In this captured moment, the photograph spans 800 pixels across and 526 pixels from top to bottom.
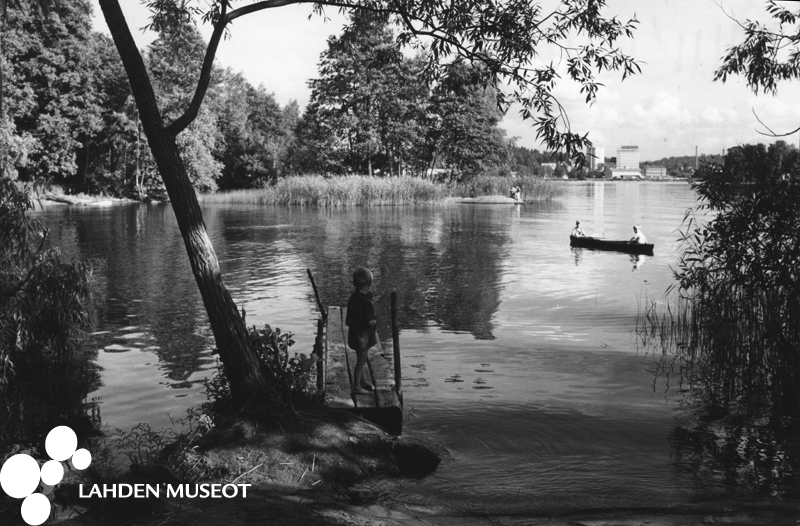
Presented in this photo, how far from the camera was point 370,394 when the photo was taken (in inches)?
407

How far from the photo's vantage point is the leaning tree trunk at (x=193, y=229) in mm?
8875

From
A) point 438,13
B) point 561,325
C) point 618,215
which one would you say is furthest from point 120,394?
point 618,215

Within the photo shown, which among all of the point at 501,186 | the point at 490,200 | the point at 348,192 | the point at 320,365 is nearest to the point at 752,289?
the point at 320,365

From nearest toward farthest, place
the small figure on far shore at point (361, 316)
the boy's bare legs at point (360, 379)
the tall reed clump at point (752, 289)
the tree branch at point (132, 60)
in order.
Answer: the tree branch at point (132, 60)
the small figure on far shore at point (361, 316)
the boy's bare legs at point (360, 379)
the tall reed clump at point (752, 289)

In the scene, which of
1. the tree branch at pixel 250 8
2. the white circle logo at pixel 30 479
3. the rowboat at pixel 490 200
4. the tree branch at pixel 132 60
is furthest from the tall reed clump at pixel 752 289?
the rowboat at pixel 490 200

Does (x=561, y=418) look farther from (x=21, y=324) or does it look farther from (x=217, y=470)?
(x=21, y=324)

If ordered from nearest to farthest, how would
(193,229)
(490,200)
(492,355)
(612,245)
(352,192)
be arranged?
(193,229), (492,355), (612,245), (352,192), (490,200)

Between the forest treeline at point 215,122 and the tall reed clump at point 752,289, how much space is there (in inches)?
1800

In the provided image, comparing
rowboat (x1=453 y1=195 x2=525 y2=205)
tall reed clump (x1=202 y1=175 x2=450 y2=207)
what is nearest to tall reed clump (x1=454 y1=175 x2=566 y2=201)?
rowboat (x1=453 y1=195 x2=525 y2=205)

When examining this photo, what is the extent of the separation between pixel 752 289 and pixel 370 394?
264 inches

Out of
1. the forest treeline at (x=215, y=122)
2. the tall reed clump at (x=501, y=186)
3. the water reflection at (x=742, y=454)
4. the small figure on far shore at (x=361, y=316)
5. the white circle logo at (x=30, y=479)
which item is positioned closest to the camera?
the white circle logo at (x=30, y=479)

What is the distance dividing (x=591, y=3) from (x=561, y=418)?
6.56 metres

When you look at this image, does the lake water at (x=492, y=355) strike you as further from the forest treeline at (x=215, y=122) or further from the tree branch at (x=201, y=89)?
the forest treeline at (x=215, y=122)

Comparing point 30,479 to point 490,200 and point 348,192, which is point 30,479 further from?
point 490,200
